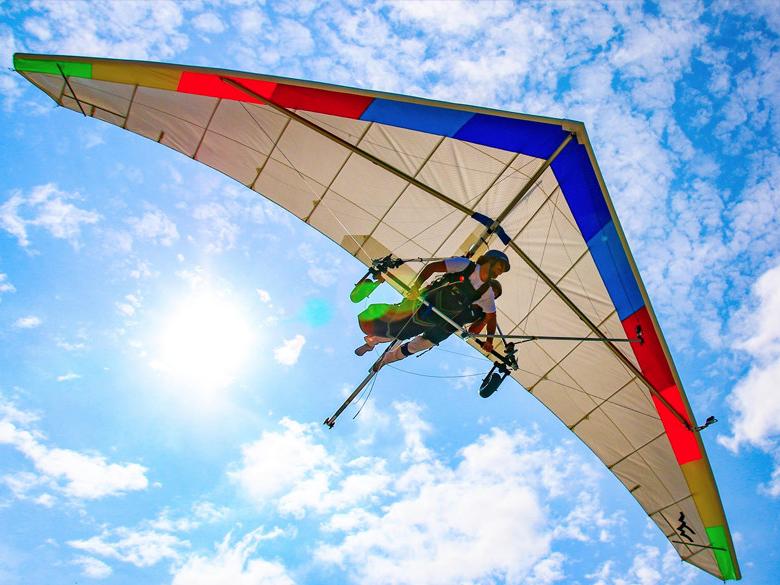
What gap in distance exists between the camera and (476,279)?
20.2 ft

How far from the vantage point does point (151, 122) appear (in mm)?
6840

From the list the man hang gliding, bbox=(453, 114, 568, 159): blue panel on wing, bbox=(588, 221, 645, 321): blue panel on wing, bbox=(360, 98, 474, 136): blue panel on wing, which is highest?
bbox=(453, 114, 568, 159): blue panel on wing

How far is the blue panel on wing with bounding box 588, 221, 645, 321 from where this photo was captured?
6605 millimetres

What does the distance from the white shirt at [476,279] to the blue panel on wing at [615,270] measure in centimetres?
167

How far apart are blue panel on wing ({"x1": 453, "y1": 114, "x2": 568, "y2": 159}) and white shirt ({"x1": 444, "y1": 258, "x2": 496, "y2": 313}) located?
146cm

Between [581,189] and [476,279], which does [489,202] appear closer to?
[581,189]

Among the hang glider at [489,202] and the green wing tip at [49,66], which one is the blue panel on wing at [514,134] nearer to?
the hang glider at [489,202]

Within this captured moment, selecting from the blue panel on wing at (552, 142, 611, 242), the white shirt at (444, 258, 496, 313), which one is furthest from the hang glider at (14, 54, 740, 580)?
the white shirt at (444, 258, 496, 313)

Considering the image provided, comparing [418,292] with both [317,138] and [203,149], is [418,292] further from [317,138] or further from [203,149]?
[203,149]

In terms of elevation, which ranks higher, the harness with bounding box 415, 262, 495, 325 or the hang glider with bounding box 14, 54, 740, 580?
the hang glider with bounding box 14, 54, 740, 580

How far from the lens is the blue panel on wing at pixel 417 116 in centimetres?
541

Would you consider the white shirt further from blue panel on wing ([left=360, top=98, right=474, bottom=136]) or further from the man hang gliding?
blue panel on wing ([left=360, top=98, right=474, bottom=136])

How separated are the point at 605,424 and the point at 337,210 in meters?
5.75

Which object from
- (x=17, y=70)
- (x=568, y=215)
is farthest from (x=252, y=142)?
(x=568, y=215)
